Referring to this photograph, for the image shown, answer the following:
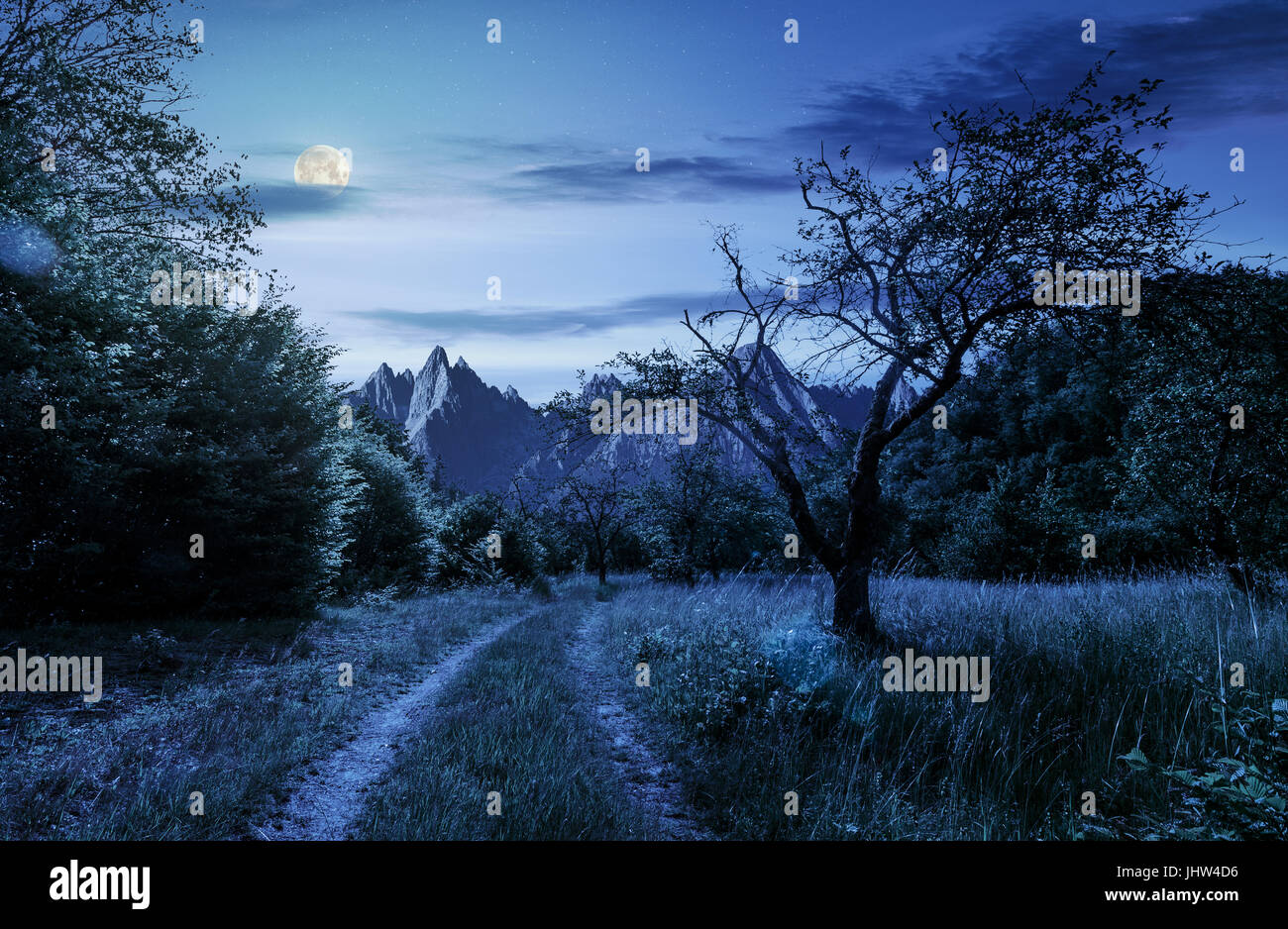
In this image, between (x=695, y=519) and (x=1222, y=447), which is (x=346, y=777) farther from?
(x=695, y=519)

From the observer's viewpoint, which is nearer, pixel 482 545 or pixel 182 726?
pixel 182 726

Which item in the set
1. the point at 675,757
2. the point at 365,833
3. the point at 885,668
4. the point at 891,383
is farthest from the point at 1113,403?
the point at 365,833

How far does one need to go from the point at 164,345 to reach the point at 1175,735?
893 inches

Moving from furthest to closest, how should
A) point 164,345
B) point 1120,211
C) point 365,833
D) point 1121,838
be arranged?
point 164,345 < point 1120,211 < point 365,833 < point 1121,838

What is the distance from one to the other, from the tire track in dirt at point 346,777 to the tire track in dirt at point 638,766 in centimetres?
257

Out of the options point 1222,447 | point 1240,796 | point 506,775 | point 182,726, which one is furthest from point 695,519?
point 1240,796

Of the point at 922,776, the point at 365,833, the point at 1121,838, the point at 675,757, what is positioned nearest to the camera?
the point at 1121,838

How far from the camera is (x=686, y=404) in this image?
9922 mm

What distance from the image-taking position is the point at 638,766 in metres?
6.87

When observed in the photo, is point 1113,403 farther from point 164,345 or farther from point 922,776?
point 164,345

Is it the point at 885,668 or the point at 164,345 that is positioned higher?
the point at 164,345

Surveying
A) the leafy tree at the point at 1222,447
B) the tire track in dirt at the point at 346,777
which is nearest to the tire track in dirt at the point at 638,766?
the tire track in dirt at the point at 346,777

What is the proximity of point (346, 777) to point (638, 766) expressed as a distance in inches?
126

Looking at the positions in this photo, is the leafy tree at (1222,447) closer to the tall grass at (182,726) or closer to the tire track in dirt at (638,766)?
the tire track in dirt at (638,766)
